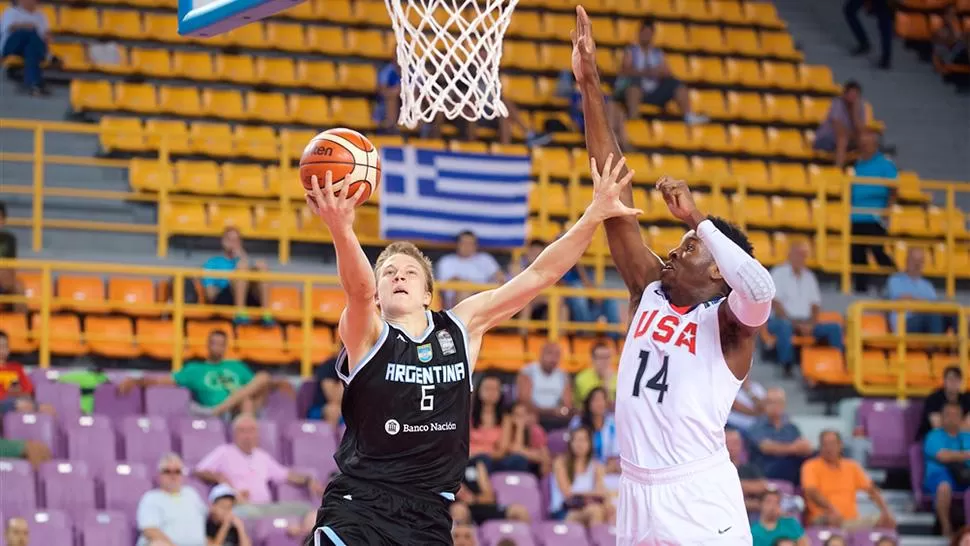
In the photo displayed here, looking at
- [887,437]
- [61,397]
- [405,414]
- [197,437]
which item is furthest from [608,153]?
[887,437]

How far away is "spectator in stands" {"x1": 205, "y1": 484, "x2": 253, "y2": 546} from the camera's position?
429 inches

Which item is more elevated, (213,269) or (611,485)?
(213,269)

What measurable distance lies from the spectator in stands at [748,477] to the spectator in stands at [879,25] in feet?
31.3

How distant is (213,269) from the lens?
46.1ft

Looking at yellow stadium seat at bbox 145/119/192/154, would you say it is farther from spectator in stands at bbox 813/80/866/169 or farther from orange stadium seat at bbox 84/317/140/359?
spectator in stands at bbox 813/80/866/169

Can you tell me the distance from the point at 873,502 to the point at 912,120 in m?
8.06

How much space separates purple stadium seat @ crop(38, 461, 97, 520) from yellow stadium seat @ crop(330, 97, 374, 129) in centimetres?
672

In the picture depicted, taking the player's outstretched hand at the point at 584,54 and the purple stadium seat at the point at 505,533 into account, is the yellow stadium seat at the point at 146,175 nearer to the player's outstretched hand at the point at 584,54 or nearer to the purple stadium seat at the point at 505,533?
the purple stadium seat at the point at 505,533

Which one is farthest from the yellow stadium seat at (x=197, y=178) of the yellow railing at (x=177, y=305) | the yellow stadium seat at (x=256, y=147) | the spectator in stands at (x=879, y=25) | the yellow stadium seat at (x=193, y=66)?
the spectator in stands at (x=879, y=25)

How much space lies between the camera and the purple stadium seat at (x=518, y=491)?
12117 mm

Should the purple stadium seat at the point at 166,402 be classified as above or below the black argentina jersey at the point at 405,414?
below

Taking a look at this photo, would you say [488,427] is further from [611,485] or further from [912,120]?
[912,120]

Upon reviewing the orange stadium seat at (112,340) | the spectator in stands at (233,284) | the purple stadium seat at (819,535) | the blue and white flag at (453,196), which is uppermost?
the blue and white flag at (453,196)

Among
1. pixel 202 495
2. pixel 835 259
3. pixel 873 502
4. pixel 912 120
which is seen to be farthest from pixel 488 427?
pixel 912 120
